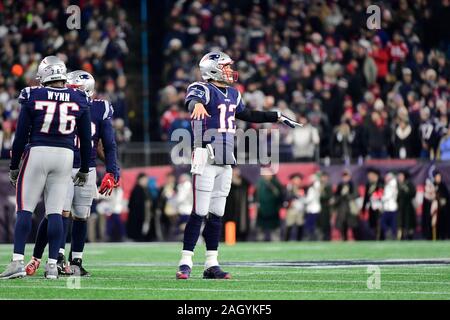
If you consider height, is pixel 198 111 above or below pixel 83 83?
below

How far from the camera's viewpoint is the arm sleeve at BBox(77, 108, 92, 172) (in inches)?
381

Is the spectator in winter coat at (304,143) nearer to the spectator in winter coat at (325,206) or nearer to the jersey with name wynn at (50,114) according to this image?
the spectator in winter coat at (325,206)

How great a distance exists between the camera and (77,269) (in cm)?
1045

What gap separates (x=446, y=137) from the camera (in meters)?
19.4

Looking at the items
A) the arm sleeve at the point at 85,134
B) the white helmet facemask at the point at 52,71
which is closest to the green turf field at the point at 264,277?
the arm sleeve at the point at 85,134

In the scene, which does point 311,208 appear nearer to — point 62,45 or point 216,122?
point 62,45

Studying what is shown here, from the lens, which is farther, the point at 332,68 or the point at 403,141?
the point at 332,68

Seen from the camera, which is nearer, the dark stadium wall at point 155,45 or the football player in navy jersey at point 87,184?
the football player in navy jersey at point 87,184

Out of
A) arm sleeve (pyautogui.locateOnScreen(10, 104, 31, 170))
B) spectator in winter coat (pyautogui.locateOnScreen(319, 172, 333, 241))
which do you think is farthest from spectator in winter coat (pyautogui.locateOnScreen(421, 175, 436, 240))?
arm sleeve (pyautogui.locateOnScreen(10, 104, 31, 170))

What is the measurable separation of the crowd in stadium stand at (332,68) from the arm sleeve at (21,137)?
1072 centimetres

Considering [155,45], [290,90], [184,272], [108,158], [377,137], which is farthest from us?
[155,45]

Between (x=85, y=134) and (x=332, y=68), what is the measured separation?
12.9 metres

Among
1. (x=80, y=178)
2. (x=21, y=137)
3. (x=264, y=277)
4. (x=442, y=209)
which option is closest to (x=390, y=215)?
(x=442, y=209)

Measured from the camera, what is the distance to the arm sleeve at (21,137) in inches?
371
